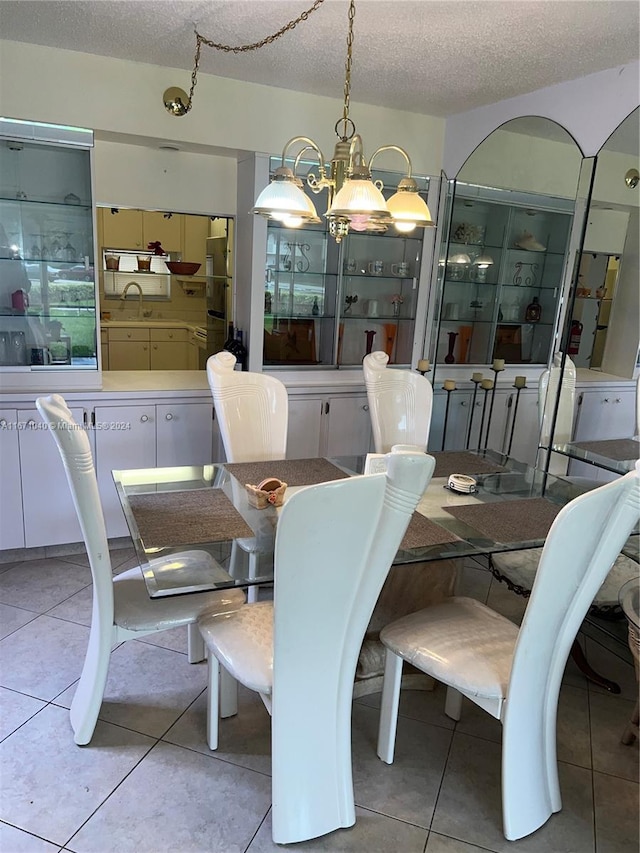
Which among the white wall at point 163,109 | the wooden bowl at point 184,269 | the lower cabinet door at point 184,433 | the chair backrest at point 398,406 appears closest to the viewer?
the white wall at point 163,109

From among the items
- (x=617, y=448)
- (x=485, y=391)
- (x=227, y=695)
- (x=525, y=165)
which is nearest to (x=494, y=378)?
(x=485, y=391)

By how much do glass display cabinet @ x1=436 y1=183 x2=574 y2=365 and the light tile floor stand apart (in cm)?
198

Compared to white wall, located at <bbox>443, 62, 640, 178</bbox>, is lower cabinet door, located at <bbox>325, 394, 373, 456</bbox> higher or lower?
lower

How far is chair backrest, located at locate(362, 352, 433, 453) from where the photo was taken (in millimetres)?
3031

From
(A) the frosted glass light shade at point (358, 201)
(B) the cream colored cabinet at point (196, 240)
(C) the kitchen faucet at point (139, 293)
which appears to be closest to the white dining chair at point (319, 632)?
(A) the frosted glass light shade at point (358, 201)

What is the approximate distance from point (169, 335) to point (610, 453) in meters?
3.98

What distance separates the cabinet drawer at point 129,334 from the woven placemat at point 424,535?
406cm

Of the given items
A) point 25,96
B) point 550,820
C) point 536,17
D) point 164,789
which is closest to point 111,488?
point 164,789

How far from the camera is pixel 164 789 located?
179 cm

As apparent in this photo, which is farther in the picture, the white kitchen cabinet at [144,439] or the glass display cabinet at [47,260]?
the white kitchen cabinet at [144,439]

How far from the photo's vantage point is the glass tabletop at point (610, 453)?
9.07ft

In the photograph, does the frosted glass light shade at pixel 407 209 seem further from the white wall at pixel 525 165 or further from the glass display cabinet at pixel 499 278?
the glass display cabinet at pixel 499 278

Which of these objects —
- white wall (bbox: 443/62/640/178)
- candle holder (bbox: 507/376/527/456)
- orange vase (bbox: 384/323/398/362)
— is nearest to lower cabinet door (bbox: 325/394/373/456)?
orange vase (bbox: 384/323/398/362)

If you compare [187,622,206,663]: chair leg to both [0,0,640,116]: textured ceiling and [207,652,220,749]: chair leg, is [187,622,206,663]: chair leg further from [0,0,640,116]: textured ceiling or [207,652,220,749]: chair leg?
[0,0,640,116]: textured ceiling
